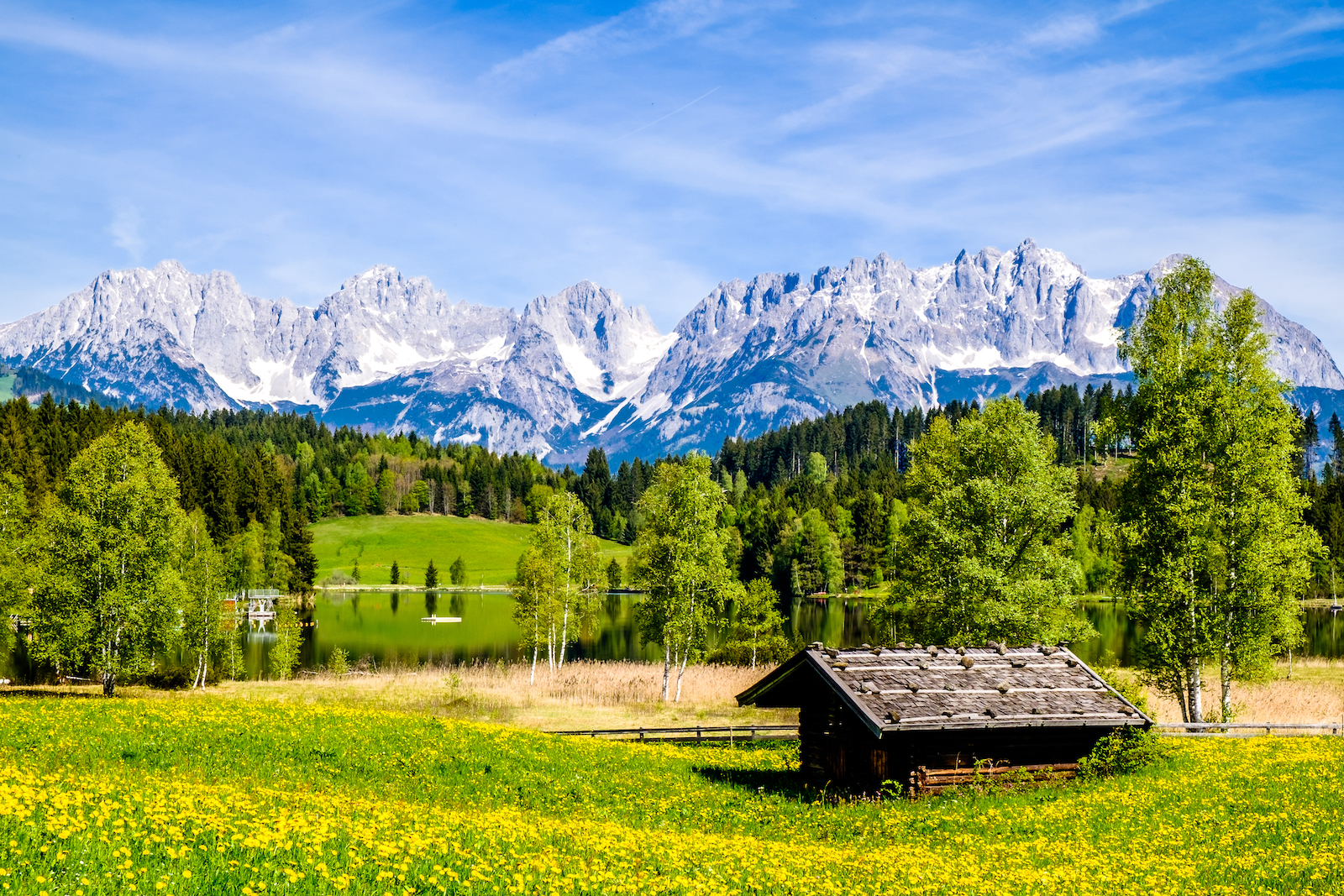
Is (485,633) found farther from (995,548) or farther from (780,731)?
(995,548)

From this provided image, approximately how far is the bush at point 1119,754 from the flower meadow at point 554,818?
0.74 meters

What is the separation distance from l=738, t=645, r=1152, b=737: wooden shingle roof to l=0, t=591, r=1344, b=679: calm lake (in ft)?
97.5

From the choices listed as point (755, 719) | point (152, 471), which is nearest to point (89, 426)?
point (152, 471)

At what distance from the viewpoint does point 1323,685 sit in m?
55.4

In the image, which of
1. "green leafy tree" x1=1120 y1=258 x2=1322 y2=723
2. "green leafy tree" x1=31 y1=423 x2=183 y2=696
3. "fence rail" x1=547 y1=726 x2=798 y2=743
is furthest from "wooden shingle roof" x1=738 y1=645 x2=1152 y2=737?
"green leafy tree" x1=31 y1=423 x2=183 y2=696

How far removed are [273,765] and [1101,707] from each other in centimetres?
2320

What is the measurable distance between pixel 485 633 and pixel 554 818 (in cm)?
9048

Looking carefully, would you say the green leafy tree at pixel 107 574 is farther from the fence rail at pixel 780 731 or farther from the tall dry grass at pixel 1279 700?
the tall dry grass at pixel 1279 700

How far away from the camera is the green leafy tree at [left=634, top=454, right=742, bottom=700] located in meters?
55.4

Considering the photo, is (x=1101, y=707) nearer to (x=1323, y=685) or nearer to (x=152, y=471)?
(x=1323, y=685)

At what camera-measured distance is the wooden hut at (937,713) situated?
2461 cm

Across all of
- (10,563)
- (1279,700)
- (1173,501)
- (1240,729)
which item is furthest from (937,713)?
(10,563)

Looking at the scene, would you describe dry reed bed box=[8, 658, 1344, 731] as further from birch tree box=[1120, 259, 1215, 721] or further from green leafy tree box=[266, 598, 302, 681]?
birch tree box=[1120, 259, 1215, 721]

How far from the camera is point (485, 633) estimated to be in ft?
350
